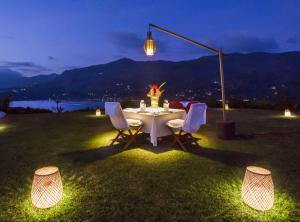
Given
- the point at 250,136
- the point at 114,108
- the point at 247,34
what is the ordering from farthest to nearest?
the point at 247,34 < the point at 250,136 < the point at 114,108

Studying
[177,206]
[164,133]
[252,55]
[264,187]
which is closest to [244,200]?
[264,187]

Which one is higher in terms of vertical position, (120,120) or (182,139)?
(120,120)

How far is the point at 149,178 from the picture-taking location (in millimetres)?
2748

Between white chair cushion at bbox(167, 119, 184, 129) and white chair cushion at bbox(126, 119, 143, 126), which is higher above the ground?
white chair cushion at bbox(126, 119, 143, 126)

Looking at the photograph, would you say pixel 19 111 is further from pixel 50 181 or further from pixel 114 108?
pixel 50 181

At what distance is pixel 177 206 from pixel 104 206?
0.77m

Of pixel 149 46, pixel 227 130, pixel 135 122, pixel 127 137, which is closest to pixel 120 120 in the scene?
pixel 135 122

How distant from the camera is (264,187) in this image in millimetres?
1931

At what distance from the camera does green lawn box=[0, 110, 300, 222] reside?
1963mm

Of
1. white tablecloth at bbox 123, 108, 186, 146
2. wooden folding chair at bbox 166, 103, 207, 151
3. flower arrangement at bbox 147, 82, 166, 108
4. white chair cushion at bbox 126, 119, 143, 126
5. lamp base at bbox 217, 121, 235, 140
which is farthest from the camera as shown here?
flower arrangement at bbox 147, 82, 166, 108

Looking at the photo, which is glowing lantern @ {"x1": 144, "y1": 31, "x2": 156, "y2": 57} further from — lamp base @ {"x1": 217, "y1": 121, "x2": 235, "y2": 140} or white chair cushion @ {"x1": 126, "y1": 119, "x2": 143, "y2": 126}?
lamp base @ {"x1": 217, "y1": 121, "x2": 235, "y2": 140}

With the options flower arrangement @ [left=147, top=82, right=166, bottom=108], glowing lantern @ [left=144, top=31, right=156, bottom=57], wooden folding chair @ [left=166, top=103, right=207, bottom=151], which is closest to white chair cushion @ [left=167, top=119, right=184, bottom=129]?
wooden folding chair @ [left=166, top=103, right=207, bottom=151]

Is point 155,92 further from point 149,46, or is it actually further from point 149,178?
point 149,178

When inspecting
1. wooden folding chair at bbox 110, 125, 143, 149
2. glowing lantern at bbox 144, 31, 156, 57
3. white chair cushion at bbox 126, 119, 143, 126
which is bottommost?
wooden folding chair at bbox 110, 125, 143, 149
